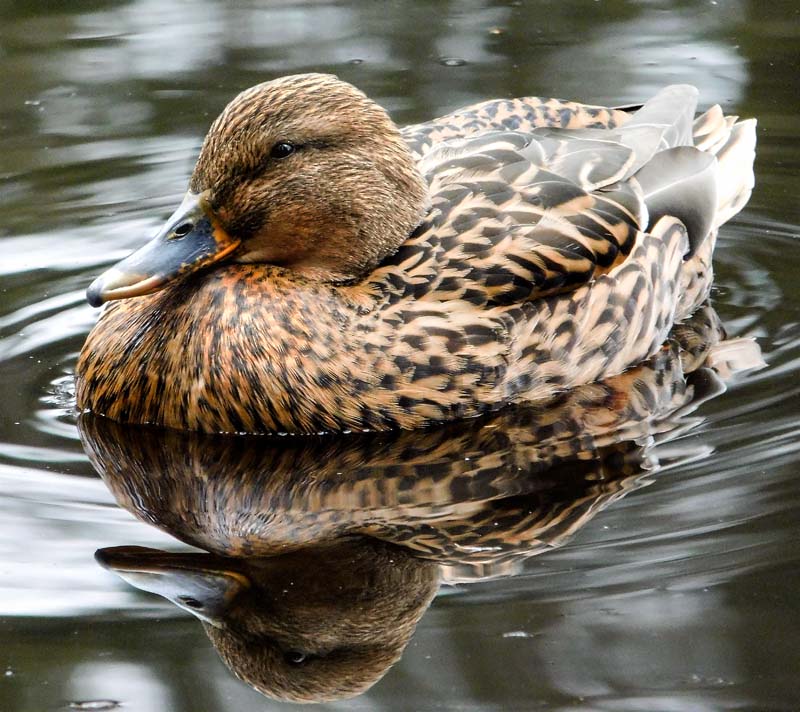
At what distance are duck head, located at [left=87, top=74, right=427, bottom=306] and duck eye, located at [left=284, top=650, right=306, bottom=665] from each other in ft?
7.20

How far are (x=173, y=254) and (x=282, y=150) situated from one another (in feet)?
2.10

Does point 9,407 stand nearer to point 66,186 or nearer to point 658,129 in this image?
point 66,186

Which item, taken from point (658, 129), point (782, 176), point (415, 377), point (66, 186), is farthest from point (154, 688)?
point (782, 176)

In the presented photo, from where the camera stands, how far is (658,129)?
8484 mm

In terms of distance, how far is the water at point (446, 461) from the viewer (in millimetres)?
5051

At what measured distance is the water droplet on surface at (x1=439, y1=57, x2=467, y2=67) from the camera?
11.2 m

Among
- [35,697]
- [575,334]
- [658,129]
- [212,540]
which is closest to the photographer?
[35,697]

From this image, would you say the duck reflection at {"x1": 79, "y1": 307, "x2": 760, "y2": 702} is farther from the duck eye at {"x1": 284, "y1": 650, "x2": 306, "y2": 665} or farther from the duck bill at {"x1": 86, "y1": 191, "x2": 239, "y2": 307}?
the duck bill at {"x1": 86, "y1": 191, "x2": 239, "y2": 307}

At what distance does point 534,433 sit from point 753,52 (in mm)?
5170

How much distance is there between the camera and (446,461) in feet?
22.0

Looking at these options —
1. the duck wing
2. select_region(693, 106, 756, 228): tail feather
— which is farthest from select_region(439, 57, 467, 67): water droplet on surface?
the duck wing

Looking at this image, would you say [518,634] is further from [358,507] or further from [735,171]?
[735,171]

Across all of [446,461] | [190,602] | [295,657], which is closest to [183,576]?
[190,602]

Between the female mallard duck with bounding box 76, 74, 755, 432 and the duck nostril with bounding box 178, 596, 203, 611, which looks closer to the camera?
the duck nostril with bounding box 178, 596, 203, 611
